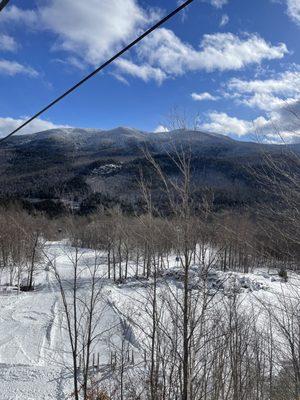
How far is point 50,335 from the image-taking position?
1128 inches

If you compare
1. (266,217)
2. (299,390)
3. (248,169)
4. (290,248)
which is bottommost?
(299,390)

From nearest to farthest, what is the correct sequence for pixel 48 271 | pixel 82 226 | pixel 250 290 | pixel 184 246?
pixel 184 246 → pixel 250 290 → pixel 48 271 → pixel 82 226

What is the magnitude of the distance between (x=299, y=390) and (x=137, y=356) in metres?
14.6

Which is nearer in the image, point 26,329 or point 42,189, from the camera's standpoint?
point 26,329

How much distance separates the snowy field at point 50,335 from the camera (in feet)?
68.2

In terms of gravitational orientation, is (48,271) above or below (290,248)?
below

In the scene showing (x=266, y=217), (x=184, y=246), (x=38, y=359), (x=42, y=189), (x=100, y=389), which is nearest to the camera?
(x=184, y=246)

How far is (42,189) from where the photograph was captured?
166125 mm

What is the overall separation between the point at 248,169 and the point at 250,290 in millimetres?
35218

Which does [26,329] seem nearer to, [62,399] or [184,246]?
[62,399]

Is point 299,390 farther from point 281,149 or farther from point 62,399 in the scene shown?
point 62,399

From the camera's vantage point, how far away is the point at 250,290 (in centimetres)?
4153

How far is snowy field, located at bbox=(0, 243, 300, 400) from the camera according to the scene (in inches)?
819

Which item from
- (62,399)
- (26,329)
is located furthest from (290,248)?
(26,329)
